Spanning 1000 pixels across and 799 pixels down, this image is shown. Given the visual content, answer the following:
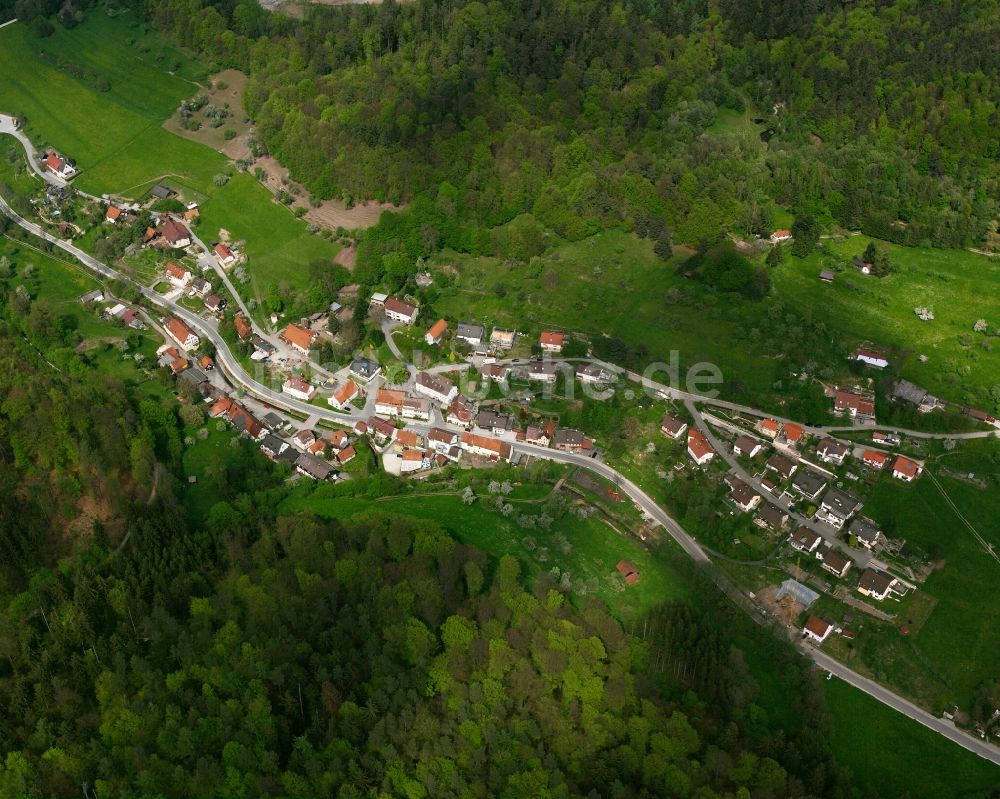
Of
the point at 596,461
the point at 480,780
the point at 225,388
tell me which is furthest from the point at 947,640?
the point at 225,388

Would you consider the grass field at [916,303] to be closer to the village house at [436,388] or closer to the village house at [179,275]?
the village house at [436,388]

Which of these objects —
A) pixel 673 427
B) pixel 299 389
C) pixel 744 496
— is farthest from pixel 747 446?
pixel 299 389

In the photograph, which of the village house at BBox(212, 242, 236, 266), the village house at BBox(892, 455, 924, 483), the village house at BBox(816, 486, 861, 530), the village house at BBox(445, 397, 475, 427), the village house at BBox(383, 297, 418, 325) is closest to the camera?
the village house at BBox(816, 486, 861, 530)

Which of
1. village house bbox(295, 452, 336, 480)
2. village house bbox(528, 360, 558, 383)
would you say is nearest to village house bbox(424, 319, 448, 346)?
village house bbox(528, 360, 558, 383)

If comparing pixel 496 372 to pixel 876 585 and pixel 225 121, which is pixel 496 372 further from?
pixel 225 121

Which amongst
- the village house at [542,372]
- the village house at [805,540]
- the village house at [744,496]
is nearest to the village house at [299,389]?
the village house at [542,372]

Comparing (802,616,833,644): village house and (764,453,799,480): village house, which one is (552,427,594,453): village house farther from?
(802,616,833,644): village house
